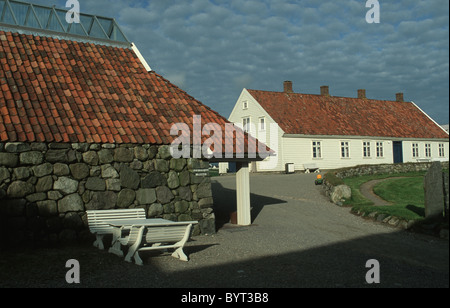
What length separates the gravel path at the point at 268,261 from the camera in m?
6.03

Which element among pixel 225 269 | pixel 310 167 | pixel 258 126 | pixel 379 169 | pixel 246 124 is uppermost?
pixel 246 124

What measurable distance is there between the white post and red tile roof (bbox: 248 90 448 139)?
19.3 metres

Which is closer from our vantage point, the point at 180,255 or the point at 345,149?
the point at 180,255

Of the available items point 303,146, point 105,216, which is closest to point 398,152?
point 303,146

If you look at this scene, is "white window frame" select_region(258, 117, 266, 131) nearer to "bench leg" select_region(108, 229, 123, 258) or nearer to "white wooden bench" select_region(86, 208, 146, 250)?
"white wooden bench" select_region(86, 208, 146, 250)

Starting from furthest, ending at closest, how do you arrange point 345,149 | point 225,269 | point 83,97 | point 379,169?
point 345,149
point 379,169
point 83,97
point 225,269

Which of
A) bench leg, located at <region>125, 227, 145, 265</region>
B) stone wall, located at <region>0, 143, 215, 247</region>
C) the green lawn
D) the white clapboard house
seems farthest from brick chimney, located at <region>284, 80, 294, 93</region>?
bench leg, located at <region>125, 227, 145, 265</region>

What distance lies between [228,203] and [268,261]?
35.3 ft

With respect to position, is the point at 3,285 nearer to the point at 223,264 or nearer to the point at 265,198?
the point at 223,264

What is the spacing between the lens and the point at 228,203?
19.5m

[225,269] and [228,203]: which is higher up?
[228,203]

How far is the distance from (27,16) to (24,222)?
6871 mm

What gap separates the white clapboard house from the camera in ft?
110

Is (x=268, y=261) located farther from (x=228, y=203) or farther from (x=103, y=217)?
(x=228, y=203)
